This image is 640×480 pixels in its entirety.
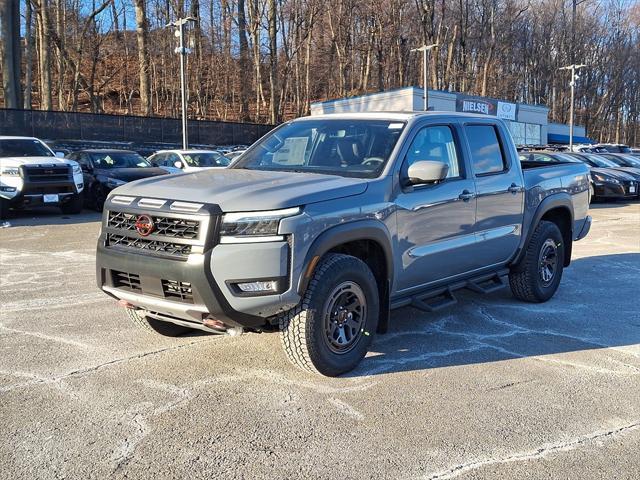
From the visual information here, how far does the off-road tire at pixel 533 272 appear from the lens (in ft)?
21.6

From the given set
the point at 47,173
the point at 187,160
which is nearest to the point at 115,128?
the point at 187,160

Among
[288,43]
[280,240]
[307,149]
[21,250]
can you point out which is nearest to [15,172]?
[21,250]

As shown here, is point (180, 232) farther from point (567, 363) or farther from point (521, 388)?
point (567, 363)

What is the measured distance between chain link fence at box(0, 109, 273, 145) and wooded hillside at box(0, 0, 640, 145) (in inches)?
223

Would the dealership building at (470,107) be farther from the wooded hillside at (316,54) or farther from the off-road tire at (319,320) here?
the off-road tire at (319,320)

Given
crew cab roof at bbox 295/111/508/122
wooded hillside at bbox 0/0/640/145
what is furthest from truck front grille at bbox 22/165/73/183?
wooded hillside at bbox 0/0/640/145

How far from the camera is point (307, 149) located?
5324mm

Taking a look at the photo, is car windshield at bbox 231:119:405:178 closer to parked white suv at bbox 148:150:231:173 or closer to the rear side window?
the rear side window

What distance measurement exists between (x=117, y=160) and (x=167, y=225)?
1348 centimetres

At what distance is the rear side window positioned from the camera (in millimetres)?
5832

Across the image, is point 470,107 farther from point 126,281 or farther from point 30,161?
point 126,281

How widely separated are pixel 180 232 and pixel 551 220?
4705mm

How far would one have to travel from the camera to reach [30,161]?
1374cm

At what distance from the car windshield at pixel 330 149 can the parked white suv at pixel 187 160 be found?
41.3 ft
